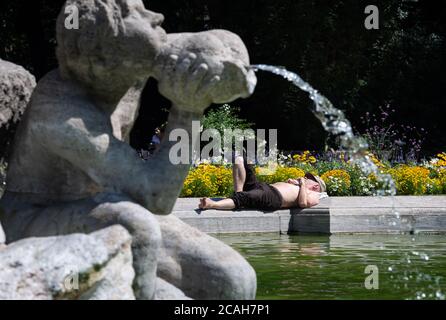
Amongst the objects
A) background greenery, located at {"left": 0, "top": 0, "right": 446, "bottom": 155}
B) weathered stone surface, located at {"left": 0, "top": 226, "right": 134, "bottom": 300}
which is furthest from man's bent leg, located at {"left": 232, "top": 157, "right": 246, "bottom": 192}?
background greenery, located at {"left": 0, "top": 0, "right": 446, "bottom": 155}

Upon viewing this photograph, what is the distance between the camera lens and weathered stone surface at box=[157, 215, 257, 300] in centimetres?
352

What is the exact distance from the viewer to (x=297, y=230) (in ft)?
29.9

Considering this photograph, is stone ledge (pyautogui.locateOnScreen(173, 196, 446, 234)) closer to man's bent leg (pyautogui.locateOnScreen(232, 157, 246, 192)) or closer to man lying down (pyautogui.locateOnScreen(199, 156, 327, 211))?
man lying down (pyautogui.locateOnScreen(199, 156, 327, 211))

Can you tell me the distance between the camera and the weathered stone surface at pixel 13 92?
379 cm

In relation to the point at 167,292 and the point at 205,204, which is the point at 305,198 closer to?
the point at 205,204

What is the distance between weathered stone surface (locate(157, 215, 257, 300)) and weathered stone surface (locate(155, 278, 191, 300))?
77mm

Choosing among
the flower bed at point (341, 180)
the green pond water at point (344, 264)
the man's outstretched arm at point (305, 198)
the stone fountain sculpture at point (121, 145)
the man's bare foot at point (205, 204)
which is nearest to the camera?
the stone fountain sculpture at point (121, 145)

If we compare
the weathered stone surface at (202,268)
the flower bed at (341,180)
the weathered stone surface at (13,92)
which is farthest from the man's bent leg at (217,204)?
the weathered stone surface at (202,268)

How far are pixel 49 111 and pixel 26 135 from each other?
0.19 m

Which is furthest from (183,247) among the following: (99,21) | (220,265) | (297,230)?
(297,230)

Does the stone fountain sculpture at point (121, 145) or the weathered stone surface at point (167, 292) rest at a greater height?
the stone fountain sculpture at point (121, 145)

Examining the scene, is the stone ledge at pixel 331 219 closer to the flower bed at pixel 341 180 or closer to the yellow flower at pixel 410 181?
the flower bed at pixel 341 180

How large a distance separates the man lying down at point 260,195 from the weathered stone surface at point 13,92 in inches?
201
